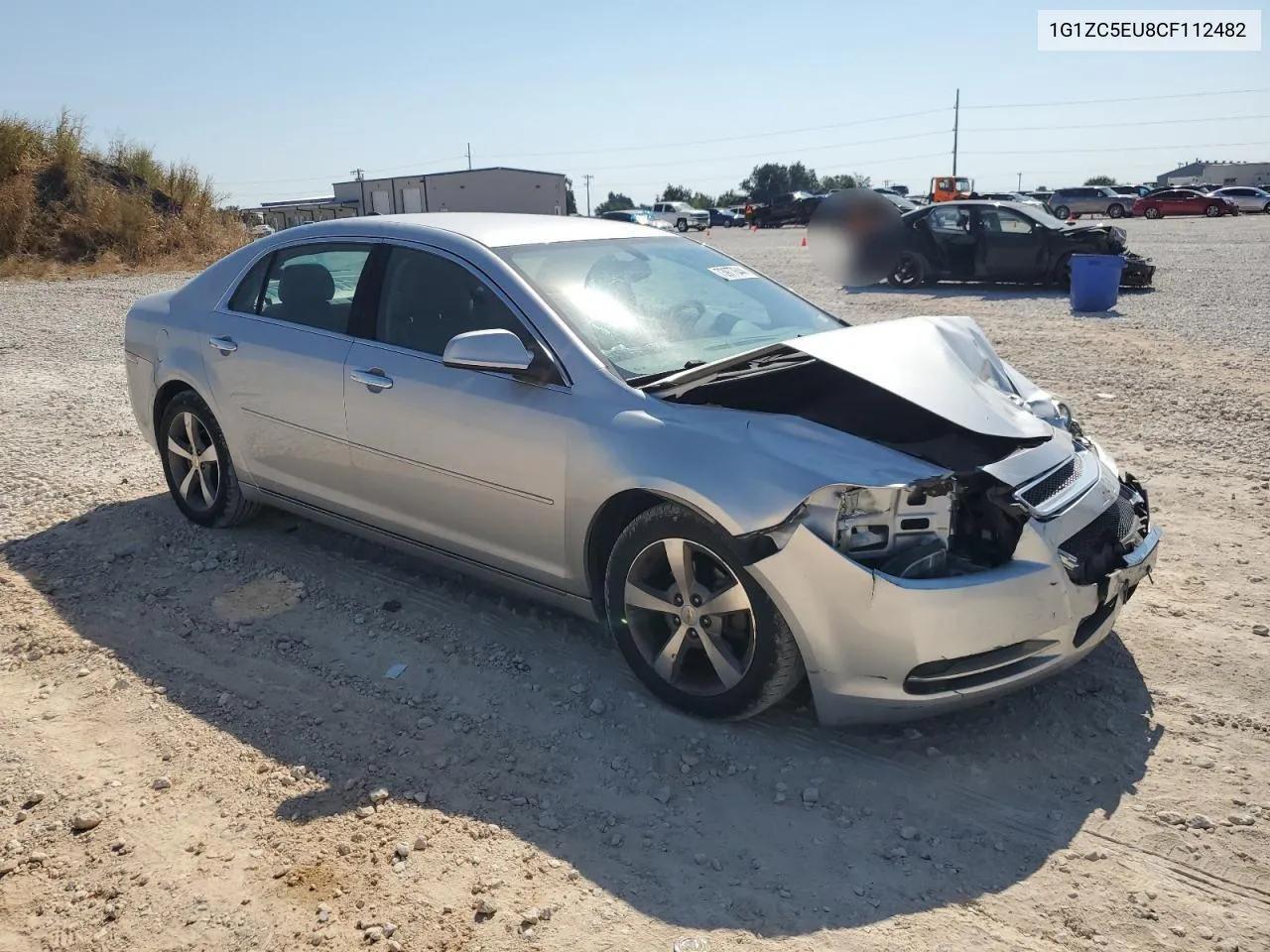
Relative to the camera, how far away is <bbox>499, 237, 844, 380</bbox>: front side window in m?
4.20

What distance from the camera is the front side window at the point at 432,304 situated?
436 cm

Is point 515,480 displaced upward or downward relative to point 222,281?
downward

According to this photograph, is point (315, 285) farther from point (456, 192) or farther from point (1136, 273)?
point (456, 192)

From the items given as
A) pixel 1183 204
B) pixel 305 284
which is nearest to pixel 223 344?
pixel 305 284

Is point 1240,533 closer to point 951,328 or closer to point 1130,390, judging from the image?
point 951,328

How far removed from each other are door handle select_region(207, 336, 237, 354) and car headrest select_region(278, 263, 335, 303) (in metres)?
0.33

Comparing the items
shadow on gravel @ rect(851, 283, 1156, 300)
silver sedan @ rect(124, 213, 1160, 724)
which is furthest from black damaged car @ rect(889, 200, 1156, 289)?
silver sedan @ rect(124, 213, 1160, 724)

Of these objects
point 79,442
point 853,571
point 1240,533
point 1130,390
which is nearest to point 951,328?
point 853,571

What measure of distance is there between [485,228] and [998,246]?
14656 millimetres

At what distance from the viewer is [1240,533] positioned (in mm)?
5367

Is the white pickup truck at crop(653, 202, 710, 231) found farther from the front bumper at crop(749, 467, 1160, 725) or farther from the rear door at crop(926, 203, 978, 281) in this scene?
the front bumper at crop(749, 467, 1160, 725)

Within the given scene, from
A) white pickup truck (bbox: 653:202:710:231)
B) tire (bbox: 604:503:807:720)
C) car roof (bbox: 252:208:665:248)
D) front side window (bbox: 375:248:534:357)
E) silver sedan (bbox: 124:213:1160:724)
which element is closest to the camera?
silver sedan (bbox: 124:213:1160:724)

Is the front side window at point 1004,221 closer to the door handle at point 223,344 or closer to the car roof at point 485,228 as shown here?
the car roof at point 485,228

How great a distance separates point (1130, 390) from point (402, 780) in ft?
24.0
